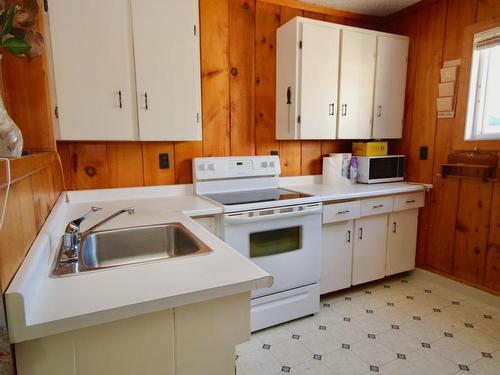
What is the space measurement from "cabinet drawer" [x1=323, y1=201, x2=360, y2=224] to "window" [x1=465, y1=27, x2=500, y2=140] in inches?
41.5

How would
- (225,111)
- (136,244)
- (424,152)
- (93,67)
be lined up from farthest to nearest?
(424,152)
(225,111)
(93,67)
(136,244)

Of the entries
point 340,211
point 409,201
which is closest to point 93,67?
point 340,211

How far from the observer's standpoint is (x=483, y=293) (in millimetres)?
2406

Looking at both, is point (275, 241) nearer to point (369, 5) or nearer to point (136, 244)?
point (136, 244)

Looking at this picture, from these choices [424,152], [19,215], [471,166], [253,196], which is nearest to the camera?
[19,215]

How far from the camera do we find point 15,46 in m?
0.88

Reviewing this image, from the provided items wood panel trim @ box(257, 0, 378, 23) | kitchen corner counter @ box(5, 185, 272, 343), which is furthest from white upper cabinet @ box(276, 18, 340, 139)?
kitchen corner counter @ box(5, 185, 272, 343)

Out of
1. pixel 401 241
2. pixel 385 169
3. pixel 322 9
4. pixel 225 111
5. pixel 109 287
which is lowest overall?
pixel 401 241

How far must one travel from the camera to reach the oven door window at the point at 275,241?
2.01 m

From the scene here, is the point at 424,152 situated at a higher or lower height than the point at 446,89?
lower

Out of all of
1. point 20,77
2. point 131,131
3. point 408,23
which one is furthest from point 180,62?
Result: point 408,23

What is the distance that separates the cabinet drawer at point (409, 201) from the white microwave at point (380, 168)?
246 mm

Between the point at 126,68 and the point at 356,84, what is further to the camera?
the point at 356,84

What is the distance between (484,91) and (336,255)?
1.67 meters
